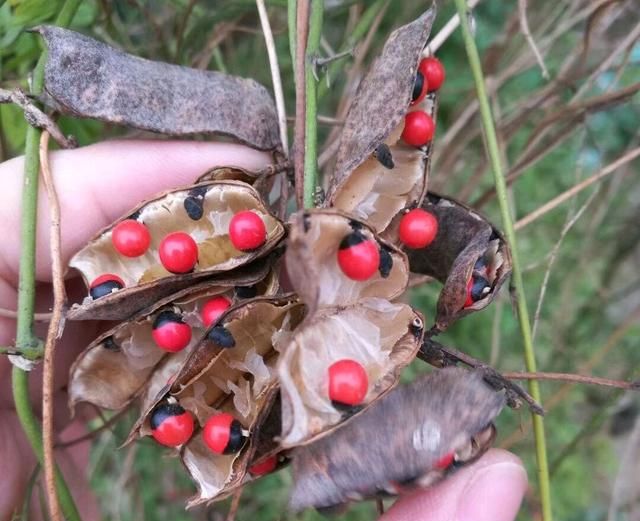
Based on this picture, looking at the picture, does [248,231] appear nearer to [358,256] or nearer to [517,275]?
[358,256]

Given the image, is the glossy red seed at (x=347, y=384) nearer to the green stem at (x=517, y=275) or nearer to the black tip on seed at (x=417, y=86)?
the green stem at (x=517, y=275)

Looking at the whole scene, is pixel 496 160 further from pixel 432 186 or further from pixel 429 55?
pixel 432 186

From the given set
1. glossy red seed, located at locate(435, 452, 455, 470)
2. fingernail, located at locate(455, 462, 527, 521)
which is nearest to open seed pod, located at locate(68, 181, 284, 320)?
glossy red seed, located at locate(435, 452, 455, 470)

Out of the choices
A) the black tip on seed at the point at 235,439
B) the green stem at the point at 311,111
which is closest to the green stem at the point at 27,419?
the black tip on seed at the point at 235,439

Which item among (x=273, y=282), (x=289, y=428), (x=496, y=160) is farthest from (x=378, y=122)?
(x=289, y=428)

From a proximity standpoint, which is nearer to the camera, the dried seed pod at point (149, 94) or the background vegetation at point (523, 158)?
the dried seed pod at point (149, 94)

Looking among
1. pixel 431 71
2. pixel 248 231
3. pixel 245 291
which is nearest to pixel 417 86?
pixel 431 71
